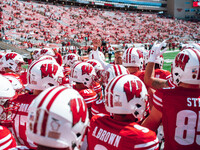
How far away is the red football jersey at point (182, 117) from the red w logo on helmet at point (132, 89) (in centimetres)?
23

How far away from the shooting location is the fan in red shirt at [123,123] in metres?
1.79

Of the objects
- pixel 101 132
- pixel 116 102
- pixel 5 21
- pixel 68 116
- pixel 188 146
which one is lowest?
pixel 188 146

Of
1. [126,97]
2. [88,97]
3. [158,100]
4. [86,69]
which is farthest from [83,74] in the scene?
[158,100]

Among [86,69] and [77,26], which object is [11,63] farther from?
[77,26]

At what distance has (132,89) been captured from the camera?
2.16 meters

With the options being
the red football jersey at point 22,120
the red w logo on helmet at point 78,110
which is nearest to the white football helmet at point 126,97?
the red w logo on helmet at point 78,110

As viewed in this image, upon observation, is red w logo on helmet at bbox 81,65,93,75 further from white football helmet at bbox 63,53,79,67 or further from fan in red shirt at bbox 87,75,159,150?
white football helmet at bbox 63,53,79,67

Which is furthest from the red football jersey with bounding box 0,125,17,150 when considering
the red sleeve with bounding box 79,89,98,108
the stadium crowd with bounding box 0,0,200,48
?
the stadium crowd with bounding box 0,0,200,48

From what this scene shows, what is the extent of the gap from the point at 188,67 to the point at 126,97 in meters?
0.71

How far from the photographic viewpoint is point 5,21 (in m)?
28.6

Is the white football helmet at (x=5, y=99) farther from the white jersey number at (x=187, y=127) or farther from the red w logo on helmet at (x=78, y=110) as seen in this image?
the white jersey number at (x=187, y=127)

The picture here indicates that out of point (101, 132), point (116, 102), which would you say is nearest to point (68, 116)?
point (101, 132)

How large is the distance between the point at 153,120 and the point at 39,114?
4.42 ft

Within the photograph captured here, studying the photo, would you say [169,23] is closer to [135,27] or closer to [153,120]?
[135,27]
